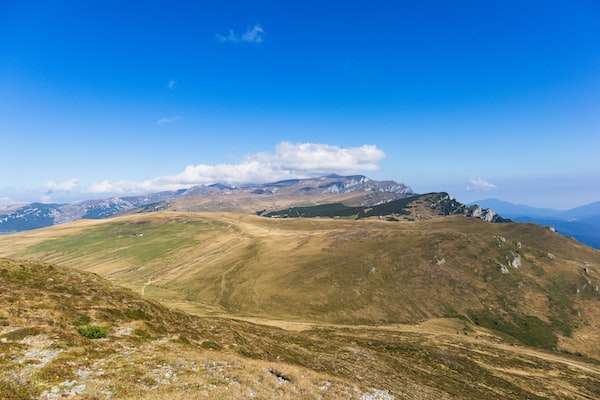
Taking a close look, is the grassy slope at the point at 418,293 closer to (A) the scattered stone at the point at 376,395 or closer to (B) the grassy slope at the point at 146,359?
(B) the grassy slope at the point at 146,359

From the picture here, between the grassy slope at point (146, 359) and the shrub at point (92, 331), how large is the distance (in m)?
0.59

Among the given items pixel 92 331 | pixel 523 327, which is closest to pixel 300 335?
pixel 92 331

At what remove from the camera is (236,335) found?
43719 millimetres

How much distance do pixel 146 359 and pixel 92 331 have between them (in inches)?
267

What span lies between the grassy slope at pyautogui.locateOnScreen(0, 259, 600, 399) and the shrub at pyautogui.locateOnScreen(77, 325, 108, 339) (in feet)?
1.95

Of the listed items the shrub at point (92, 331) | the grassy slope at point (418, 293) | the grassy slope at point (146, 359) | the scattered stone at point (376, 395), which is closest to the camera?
the grassy slope at point (146, 359)

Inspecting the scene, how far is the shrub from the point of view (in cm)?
2717

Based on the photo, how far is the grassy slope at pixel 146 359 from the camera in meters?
20.2

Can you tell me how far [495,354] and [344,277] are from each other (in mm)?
93570

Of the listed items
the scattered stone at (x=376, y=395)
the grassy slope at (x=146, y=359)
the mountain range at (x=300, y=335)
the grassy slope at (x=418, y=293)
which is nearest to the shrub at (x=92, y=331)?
the mountain range at (x=300, y=335)

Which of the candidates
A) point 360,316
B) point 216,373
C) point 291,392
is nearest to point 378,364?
point 291,392

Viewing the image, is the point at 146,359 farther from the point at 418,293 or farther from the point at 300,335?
the point at 418,293

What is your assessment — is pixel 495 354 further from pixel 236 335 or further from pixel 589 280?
pixel 589 280

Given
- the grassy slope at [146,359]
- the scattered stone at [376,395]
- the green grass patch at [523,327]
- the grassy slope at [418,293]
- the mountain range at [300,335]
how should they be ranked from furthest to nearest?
1. the grassy slope at [418,293]
2. the green grass patch at [523,327]
3. the scattered stone at [376,395]
4. the mountain range at [300,335]
5. the grassy slope at [146,359]
